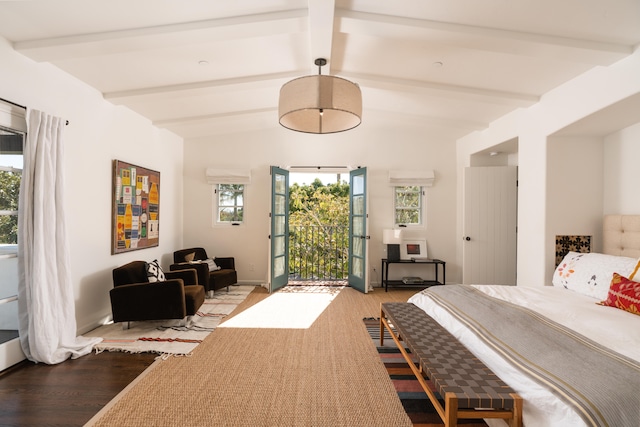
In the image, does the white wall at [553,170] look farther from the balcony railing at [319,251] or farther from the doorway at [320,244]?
the balcony railing at [319,251]

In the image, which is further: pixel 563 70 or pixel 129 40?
pixel 563 70

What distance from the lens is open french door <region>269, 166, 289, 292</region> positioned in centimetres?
541

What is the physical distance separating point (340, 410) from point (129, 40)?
3.08m

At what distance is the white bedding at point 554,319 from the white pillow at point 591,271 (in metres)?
0.08

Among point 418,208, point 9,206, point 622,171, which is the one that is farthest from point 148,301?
point 622,171

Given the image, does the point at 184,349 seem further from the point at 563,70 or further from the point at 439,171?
the point at 439,171

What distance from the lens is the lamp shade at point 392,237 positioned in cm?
548

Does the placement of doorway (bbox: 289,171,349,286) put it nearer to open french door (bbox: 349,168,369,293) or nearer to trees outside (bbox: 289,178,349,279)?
trees outside (bbox: 289,178,349,279)

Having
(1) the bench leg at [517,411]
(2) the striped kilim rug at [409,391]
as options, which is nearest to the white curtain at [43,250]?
(2) the striped kilim rug at [409,391]

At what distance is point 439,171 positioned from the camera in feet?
19.2

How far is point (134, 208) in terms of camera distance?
14.1 ft

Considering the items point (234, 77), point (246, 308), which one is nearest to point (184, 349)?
point (246, 308)

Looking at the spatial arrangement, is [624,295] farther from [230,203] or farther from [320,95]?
[230,203]

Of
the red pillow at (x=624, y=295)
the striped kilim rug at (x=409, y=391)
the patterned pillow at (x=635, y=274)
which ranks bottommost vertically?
the striped kilim rug at (x=409, y=391)
